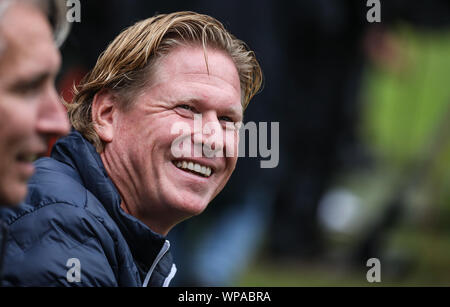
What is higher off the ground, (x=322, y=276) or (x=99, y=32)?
(x=99, y=32)

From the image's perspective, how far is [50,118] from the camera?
1445 mm

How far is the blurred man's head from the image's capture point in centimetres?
200

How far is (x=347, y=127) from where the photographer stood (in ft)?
25.2

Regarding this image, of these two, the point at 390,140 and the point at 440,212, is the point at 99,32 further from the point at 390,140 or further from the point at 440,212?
the point at 390,140

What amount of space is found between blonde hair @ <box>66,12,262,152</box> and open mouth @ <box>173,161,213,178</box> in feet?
0.77

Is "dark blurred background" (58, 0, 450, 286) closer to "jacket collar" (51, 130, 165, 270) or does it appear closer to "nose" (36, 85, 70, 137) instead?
"jacket collar" (51, 130, 165, 270)

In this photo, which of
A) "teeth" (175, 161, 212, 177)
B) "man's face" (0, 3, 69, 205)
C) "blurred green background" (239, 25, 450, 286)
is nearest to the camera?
"man's face" (0, 3, 69, 205)

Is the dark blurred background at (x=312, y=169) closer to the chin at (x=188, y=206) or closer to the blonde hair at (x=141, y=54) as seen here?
the blonde hair at (x=141, y=54)

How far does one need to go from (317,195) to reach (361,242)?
2.22 feet

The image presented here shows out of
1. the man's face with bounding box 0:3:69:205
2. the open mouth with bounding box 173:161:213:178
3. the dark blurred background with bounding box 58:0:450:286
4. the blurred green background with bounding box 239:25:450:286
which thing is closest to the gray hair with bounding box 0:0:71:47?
the man's face with bounding box 0:3:69:205

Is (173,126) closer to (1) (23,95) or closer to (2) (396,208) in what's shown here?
(1) (23,95)

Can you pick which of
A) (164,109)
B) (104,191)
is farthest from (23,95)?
(164,109)

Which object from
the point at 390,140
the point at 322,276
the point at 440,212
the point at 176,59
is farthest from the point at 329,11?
the point at 390,140
